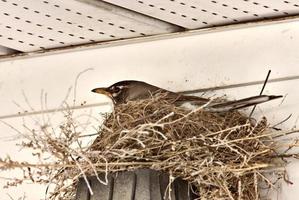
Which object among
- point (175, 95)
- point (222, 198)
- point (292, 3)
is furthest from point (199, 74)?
point (222, 198)

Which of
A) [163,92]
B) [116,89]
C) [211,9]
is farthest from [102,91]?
[211,9]

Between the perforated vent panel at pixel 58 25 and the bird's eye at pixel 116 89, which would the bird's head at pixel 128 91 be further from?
the perforated vent panel at pixel 58 25

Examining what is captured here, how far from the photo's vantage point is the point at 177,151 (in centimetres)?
216

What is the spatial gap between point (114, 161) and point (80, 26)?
637 mm

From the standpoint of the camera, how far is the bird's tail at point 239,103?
2273 millimetres

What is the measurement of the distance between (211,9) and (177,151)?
22.1 inches

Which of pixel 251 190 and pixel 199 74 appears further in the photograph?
pixel 199 74

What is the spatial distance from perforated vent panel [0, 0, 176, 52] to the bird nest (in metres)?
0.37

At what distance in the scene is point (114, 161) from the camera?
7.07ft

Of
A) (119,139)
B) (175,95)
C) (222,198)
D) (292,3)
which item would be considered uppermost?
(292,3)

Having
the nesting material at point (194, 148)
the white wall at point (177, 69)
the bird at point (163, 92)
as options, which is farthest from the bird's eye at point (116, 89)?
the nesting material at point (194, 148)

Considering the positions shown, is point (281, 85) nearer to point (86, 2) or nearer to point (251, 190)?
point (251, 190)

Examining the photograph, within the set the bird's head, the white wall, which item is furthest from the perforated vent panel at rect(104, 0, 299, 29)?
the bird's head

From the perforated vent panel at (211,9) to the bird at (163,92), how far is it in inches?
9.5
